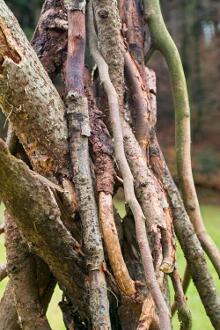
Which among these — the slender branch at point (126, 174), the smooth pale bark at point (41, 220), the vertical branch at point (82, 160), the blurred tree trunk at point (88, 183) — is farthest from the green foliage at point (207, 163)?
the smooth pale bark at point (41, 220)

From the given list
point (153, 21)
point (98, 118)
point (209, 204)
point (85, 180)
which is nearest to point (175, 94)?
point (153, 21)

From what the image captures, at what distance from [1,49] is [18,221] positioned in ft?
1.50

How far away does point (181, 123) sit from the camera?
2.68 meters

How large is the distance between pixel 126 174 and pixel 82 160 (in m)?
0.13

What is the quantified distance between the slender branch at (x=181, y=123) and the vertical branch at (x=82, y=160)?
1.71 ft

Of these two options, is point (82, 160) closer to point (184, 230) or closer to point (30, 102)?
point (30, 102)

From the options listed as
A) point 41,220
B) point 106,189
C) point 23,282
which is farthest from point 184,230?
point 41,220

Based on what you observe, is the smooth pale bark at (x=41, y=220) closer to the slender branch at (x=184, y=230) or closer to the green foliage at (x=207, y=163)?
the slender branch at (x=184, y=230)

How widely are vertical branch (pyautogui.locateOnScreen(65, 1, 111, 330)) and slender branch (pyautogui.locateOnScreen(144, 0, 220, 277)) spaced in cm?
52

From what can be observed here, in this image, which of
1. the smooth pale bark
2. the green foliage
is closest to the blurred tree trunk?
the smooth pale bark

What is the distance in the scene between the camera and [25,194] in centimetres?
177

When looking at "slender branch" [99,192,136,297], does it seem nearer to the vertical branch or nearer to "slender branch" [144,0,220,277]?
the vertical branch

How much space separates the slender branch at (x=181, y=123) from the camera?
2.58 m

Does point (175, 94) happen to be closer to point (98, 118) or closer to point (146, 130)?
point (146, 130)
